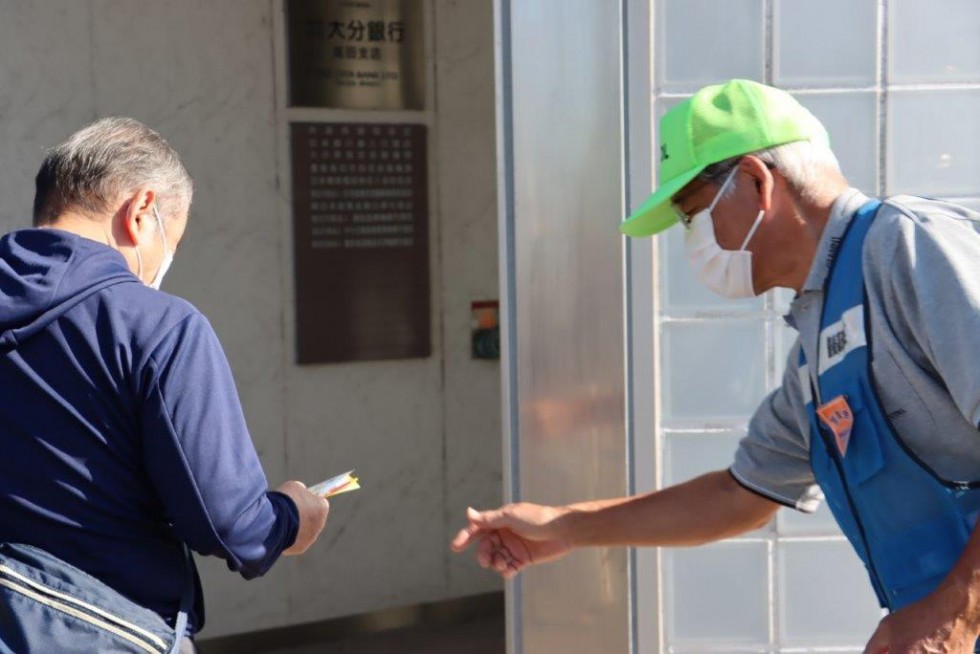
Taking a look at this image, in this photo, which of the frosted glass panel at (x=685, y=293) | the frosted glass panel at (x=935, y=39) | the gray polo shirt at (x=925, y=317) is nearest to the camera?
the gray polo shirt at (x=925, y=317)

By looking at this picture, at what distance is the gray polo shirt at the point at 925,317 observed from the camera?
1.83m

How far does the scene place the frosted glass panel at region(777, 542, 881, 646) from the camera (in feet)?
10.5

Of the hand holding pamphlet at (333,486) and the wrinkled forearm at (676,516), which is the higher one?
Answer: the hand holding pamphlet at (333,486)

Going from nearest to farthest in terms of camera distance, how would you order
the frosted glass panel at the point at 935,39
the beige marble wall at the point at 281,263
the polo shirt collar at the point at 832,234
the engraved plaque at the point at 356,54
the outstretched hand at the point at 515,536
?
the polo shirt collar at the point at 832,234, the outstretched hand at the point at 515,536, the frosted glass panel at the point at 935,39, the beige marble wall at the point at 281,263, the engraved plaque at the point at 356,54

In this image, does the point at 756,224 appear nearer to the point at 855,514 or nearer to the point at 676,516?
the point at 855,514

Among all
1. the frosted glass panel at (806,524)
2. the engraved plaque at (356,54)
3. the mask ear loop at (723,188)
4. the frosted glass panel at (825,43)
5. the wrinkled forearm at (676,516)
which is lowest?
the frosted glass panel at (806,524)

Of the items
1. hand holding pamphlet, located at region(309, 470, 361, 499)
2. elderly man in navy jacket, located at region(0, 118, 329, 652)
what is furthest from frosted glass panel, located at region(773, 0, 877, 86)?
elderly man in navy jacket, located at region(0, 118, 329, 652)

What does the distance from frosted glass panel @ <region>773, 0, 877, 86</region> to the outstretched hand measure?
1221 millimetres

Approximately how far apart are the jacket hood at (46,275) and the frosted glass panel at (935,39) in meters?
1.95

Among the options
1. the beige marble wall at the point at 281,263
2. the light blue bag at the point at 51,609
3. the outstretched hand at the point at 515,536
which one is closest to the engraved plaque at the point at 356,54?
the beige marble wall at the point at 281,263

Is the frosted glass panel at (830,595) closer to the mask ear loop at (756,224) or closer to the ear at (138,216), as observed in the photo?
the mask ear loop at (756,224)

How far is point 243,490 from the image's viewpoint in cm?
212

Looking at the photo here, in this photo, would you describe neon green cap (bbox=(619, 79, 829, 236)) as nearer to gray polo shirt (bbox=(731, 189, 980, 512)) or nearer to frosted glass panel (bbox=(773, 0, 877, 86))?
gray polo shirt (bbox=(731, 189, 980, 512))

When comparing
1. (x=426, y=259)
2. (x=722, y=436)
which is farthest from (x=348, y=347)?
(x=722, y=436)
